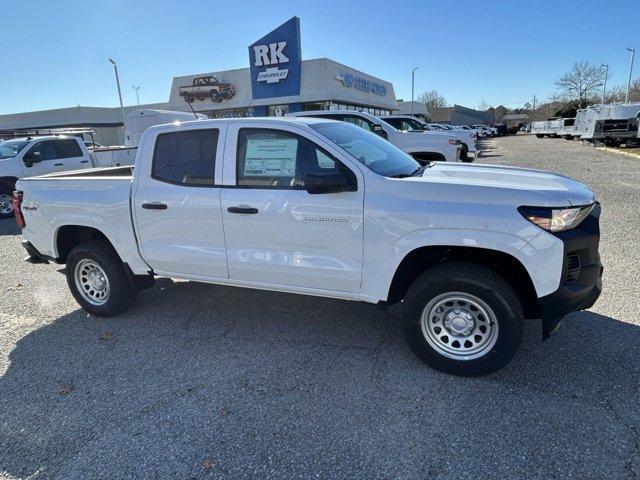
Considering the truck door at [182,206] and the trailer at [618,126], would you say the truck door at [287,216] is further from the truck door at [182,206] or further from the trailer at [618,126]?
the trailer at [618,126]

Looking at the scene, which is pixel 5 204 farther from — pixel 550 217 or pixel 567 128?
pixel 567 128

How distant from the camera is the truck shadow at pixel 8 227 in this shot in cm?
939

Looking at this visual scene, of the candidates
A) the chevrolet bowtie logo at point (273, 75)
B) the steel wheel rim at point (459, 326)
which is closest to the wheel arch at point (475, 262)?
the steel wheel rim at point (459, 326)

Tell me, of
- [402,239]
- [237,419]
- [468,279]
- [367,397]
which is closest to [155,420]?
[237,419]

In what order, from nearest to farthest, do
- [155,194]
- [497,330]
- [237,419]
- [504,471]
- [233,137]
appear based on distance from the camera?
[504,471] < [237,419] < [497,330] < [233,137] < [155,194]

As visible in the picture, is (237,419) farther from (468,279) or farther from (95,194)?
(95,194)

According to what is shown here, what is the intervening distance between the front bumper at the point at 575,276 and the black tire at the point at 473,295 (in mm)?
206

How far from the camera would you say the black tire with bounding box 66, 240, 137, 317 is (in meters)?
4.45

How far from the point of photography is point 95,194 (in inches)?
171

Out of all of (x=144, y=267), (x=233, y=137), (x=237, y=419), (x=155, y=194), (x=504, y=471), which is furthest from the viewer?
(x=144, y=267)

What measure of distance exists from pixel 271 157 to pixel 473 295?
197cm

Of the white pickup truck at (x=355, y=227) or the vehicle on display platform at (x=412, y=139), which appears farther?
the vehicle on display platform at (x=412, y=139)

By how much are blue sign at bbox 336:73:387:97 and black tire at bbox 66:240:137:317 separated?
24.5 m

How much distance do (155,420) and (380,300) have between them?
72.8 inches
